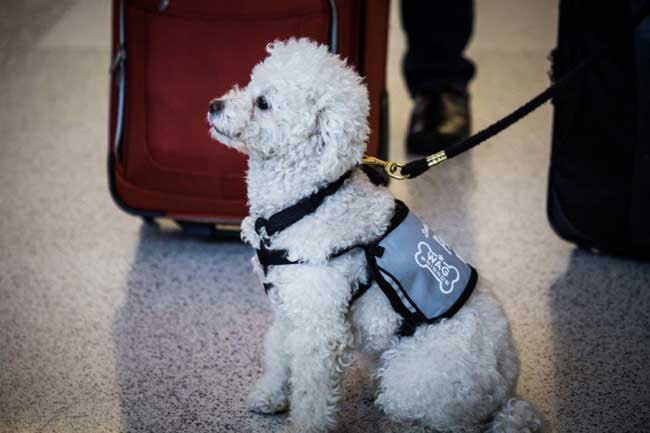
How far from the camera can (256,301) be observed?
1.54 meters

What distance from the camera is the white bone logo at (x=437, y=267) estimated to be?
41.6 inches

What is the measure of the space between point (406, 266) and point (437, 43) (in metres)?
1.30

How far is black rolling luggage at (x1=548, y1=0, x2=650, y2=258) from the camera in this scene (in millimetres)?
1413

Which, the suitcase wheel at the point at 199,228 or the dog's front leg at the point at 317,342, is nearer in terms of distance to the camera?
the dog's front leg at the point at 317,342

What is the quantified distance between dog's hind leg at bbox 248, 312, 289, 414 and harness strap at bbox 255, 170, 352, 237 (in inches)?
7.9

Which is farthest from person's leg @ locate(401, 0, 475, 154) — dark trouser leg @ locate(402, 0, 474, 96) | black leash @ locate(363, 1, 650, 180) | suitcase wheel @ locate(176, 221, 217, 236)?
black leash @ locate(363, 1, 650, 180)

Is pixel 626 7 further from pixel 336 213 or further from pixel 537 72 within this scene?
pixel 537 72

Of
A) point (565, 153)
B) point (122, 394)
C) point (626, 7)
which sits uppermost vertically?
point (626, 7)

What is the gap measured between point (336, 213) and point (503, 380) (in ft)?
1.13

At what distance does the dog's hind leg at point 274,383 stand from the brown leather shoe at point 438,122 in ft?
3.49

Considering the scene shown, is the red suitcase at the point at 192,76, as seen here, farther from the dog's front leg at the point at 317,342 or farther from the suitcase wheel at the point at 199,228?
the dog's front leg at the point at 317,342

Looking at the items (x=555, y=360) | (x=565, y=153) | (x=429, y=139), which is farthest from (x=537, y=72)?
(x=555, y=360)

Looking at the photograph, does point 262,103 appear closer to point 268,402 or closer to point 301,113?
point 301,113

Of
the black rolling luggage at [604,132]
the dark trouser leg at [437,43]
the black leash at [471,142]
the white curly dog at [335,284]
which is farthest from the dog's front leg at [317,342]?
the dark trouser leg at [437,43]
